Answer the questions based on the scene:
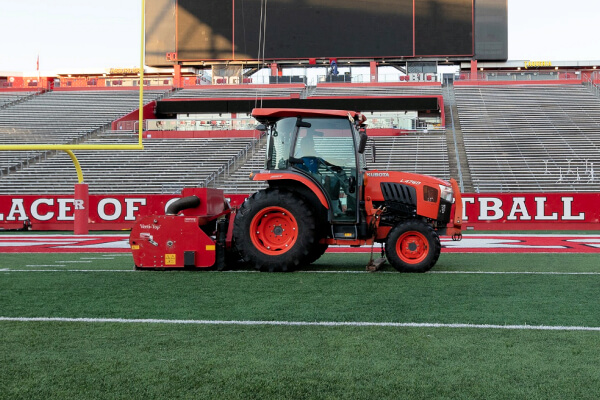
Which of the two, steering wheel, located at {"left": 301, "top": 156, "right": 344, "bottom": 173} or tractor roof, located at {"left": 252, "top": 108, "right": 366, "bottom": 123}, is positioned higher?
tractor roof, located at {"left": 252, "top": 108, "right": 366, "bottom": 123}

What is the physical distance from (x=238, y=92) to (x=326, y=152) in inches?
1132

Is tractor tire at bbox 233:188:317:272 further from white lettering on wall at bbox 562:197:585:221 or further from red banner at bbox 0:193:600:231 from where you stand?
white lettering on wall at bbox 562:197:585:221

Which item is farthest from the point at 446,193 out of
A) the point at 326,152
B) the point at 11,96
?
the point at 11,96

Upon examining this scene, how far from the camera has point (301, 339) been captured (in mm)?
4629

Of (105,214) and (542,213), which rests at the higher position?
(542,213)

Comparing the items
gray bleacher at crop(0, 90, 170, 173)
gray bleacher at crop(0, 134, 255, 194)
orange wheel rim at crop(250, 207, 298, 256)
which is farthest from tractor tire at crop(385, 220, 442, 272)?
gray bleacher at crop(0, 90, 170, 173)

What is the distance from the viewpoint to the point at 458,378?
366cm

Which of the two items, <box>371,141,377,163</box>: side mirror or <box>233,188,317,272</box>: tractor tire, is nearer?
<box>233,188,317,272</box>: tractor tire

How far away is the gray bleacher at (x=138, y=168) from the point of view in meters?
25.1

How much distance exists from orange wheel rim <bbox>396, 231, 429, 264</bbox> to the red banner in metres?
12.3

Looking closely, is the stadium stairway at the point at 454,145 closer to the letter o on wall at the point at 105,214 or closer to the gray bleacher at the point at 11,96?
the letter o on wall at the point at 105,214

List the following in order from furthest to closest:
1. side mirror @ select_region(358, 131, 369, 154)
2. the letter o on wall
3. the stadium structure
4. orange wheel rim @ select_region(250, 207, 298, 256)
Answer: the stadium structure
the letter o on wall
orange wheel rim @ select_region(250, 207, 298, 256)
side mirror @ select_region(358, 131, 369, 154)

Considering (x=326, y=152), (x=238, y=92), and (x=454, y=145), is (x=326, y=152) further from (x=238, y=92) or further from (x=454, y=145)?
(x=238, y=92)

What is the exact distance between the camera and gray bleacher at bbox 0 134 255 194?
2514 cm
